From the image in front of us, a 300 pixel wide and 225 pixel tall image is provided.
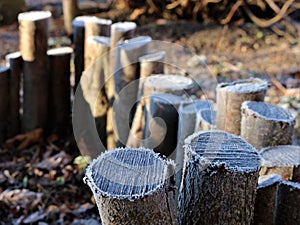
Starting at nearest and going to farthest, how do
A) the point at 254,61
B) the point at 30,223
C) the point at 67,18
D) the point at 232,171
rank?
the point at 232,171 → the point at 30,223 → the point at 254,61 → the point at 67,18

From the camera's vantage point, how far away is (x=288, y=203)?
6.16ft

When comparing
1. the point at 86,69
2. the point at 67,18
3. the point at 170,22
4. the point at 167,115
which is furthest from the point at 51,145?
the point at 170,22

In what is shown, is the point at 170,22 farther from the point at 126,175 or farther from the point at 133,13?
the point at 126,175

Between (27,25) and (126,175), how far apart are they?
2281mm

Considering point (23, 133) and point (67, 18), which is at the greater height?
point (67, 18)

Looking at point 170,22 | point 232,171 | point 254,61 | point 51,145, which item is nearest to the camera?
point 232,171

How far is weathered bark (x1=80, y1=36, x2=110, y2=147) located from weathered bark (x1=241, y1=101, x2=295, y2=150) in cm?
135

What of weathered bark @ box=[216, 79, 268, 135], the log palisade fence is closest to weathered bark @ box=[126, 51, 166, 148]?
the log palisade fence

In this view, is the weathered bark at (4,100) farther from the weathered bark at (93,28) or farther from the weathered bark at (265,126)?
the weathered bark at (265,126)

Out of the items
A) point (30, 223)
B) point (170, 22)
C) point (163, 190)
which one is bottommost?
point (30, 223)

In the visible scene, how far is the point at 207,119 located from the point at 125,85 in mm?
826

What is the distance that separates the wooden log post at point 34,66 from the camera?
11.2ft

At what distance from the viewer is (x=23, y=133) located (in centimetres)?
372

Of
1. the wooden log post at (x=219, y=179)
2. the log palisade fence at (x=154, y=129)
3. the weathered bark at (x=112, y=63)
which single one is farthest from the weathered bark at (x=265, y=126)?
the weathered bark at (x=112, y=63)
